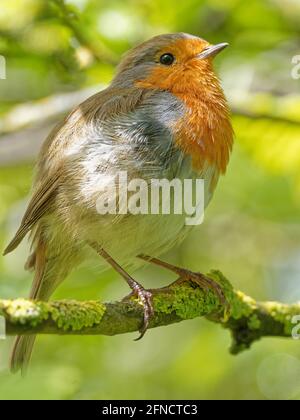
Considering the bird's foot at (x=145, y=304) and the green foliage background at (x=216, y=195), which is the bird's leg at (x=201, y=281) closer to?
the bird's foot at (x=145, y=304)

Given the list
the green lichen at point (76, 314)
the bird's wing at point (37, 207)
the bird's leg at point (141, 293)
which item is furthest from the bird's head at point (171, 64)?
the green lichen at point (76, 314)

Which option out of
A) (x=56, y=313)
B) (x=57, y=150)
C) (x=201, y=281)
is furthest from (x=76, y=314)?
(x=57, y=150)

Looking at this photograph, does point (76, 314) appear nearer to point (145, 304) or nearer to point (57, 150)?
point (145, 304)

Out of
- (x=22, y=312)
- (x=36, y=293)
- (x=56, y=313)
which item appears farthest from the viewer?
(x=36, y=293)

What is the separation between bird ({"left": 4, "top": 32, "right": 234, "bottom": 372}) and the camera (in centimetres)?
480

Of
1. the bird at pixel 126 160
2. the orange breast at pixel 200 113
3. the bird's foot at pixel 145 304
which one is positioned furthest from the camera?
the orange breast at pixel 200 113

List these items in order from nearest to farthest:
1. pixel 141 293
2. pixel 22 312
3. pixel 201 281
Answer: pixel 22 312 < pixel 141 293 < pixel 201 281

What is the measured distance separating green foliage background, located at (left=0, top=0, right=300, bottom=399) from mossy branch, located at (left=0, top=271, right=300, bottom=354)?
37.2 inches

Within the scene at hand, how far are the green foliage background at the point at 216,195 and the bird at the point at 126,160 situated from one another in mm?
386

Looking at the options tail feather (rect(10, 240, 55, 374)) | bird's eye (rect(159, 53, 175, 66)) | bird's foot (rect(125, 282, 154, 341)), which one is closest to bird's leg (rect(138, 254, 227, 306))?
bird's foot (rect(125, 282, 154, 341))

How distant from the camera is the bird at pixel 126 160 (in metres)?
4.80

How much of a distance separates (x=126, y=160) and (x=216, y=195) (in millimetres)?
2187

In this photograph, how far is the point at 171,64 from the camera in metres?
5.48

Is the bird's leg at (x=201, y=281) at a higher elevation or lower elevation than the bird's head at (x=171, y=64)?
lower
